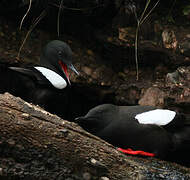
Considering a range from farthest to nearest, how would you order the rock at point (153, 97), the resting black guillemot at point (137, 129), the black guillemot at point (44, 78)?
the rock at point (153, 97)
the black guillemot at point (44, 78)
the resting black guillemot at point (137, 129)

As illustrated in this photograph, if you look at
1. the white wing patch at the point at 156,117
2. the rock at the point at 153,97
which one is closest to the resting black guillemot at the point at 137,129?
the white wing patch at the point at 156,117

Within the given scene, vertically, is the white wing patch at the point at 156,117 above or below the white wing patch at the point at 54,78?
below

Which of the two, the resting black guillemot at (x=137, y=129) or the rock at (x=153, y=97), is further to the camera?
the rock at (x=153, y=97)

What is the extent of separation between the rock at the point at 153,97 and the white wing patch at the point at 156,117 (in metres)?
0.69

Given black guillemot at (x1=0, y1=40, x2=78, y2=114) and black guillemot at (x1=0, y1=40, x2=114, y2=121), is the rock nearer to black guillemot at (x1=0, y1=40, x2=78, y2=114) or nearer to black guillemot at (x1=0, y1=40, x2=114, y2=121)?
black guillemot at (x1=0, y1=40, x2=114, y2=121)

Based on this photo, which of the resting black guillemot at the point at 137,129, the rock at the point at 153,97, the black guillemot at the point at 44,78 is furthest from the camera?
the rock at the point at 153,97

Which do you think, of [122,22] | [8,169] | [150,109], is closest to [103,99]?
[122,22]

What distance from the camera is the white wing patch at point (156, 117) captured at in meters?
2.87

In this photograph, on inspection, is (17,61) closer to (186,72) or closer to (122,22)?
(122,22)

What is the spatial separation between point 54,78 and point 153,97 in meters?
1.00

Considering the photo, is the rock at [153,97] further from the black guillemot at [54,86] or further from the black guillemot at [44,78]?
the black guillemot at [44,78]

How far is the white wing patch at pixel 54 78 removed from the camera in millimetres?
3557

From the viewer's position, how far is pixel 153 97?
12.2 ft

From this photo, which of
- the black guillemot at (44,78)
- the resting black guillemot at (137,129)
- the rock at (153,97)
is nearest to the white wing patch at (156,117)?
the resting black guillemot at (137,129)
